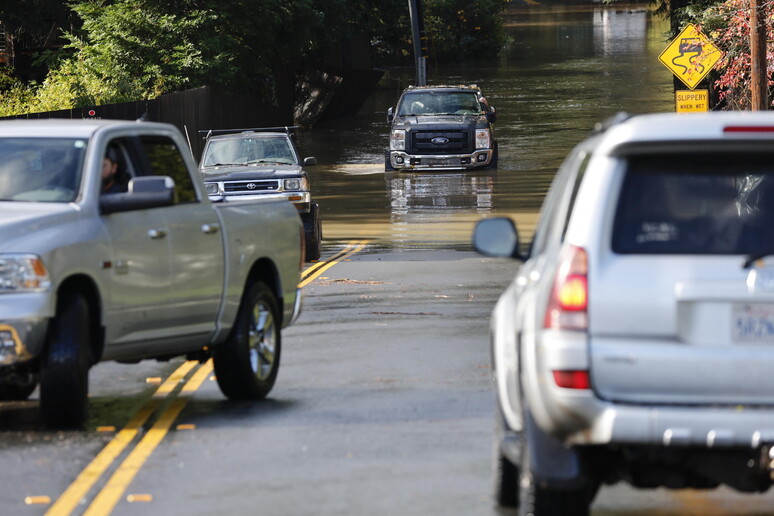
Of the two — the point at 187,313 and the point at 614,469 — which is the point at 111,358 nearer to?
the point at 187,313

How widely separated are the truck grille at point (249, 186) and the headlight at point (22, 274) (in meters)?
15.0

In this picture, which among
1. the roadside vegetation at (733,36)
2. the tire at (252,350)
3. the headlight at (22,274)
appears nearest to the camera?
the headlight at (22,274)

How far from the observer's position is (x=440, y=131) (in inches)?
1522

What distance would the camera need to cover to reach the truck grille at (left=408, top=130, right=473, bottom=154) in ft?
127

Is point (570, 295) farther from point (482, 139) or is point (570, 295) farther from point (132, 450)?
point (482, 139)

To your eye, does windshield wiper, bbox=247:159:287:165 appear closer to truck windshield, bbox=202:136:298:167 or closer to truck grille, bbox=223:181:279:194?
truck windshield, bbox=202:136:298:167

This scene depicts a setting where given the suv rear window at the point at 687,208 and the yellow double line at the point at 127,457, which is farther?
the yellow double line at the point at 127,457

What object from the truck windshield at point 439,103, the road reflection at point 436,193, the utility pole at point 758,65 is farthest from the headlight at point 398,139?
the utility pole at point 758,65

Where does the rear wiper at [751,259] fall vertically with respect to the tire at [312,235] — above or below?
above

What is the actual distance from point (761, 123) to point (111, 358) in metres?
5.18

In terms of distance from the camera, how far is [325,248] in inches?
1069

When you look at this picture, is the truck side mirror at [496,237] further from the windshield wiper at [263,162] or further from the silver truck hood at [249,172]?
the windshield wiper at [263,162]

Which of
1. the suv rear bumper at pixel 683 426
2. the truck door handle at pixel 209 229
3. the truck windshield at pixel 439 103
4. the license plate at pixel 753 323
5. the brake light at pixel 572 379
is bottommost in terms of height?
the truck windshield at pixel 439 103

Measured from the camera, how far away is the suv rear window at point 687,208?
20.2ft
